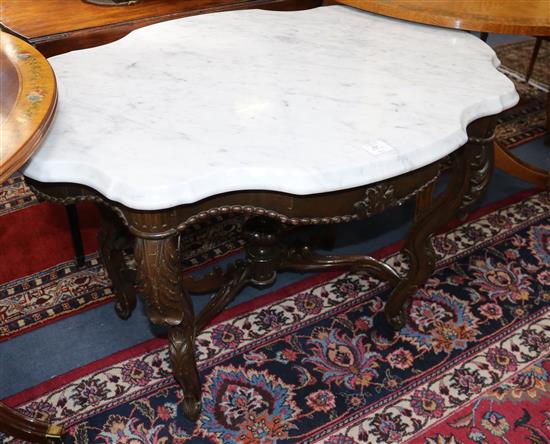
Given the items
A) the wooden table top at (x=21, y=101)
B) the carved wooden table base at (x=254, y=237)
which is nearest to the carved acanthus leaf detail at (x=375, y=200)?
the carved wooden table base at (x=254, y=237)

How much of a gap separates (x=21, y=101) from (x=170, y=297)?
394 millimetres

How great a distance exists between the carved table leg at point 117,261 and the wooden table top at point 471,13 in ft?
2.62

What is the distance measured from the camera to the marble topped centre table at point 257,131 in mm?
941

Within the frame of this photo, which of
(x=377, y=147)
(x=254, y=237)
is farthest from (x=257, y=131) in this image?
(x=254, y=237)

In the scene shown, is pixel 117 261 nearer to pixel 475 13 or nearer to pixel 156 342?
pixel 156 342

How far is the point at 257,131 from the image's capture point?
1.01 m

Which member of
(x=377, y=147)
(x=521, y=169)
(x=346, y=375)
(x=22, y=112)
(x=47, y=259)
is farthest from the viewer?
(x=521, y=169)

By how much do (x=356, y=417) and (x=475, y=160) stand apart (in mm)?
621

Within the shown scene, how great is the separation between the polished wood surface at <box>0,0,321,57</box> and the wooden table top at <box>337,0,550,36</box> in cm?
39

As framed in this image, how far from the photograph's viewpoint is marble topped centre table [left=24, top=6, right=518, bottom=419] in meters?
0.94

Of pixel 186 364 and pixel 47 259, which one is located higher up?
pixel 186 364

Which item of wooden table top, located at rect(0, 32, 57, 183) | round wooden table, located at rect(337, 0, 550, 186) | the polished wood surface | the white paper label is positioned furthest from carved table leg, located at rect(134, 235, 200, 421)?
round wooden table, located at rect(337, 0, 550, 186)

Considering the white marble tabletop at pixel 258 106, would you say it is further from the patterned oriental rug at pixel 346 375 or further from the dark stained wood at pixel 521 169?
the dark stained wood at pixel 521 169

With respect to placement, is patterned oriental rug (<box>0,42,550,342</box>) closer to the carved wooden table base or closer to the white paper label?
the carved wooden table base
